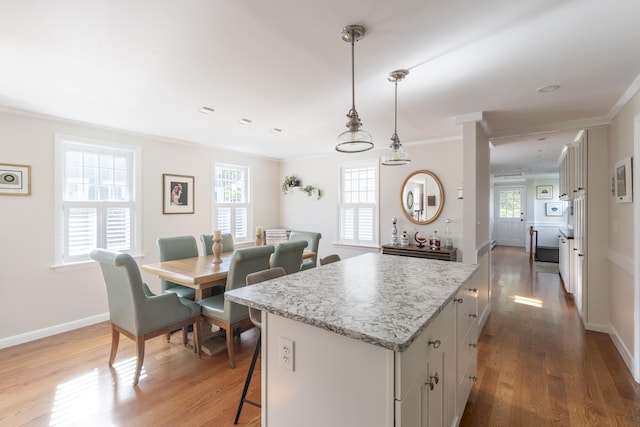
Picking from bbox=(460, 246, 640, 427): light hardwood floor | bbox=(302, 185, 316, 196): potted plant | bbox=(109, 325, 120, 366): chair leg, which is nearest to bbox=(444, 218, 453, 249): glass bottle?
bbox=(460, 246, 640, 427): light hardwood floor

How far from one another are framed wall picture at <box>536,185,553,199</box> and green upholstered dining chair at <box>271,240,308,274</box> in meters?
9.18

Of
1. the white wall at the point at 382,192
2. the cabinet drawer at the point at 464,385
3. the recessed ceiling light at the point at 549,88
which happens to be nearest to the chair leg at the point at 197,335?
the cabinet drawer at the point at 464,385

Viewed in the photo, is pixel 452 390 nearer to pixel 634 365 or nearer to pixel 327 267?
pixel 327 267

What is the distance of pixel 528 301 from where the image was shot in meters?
4.31

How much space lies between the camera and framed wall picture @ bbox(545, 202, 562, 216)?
8.75 meters

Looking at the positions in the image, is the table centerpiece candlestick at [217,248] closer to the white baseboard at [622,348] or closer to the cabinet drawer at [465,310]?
the cabinet drawer at [465,310]

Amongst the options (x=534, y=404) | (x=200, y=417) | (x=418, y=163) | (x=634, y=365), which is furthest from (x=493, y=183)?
(x=200, y=417)

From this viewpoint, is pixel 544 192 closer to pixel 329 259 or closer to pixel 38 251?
pixel 329 259

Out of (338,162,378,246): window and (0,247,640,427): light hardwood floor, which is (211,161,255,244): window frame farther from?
(0,247,640,427): light hardwood floor

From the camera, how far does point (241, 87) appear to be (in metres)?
2.47

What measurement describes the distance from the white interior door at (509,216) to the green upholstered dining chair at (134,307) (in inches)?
401

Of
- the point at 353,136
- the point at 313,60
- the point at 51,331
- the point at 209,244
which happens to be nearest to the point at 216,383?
the point at 209,244

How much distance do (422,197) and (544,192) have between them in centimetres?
698

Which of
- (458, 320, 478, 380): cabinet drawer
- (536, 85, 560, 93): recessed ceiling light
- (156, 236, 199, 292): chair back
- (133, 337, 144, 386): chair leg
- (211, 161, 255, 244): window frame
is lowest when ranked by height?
(133, 337, 144, 386): chair leg
